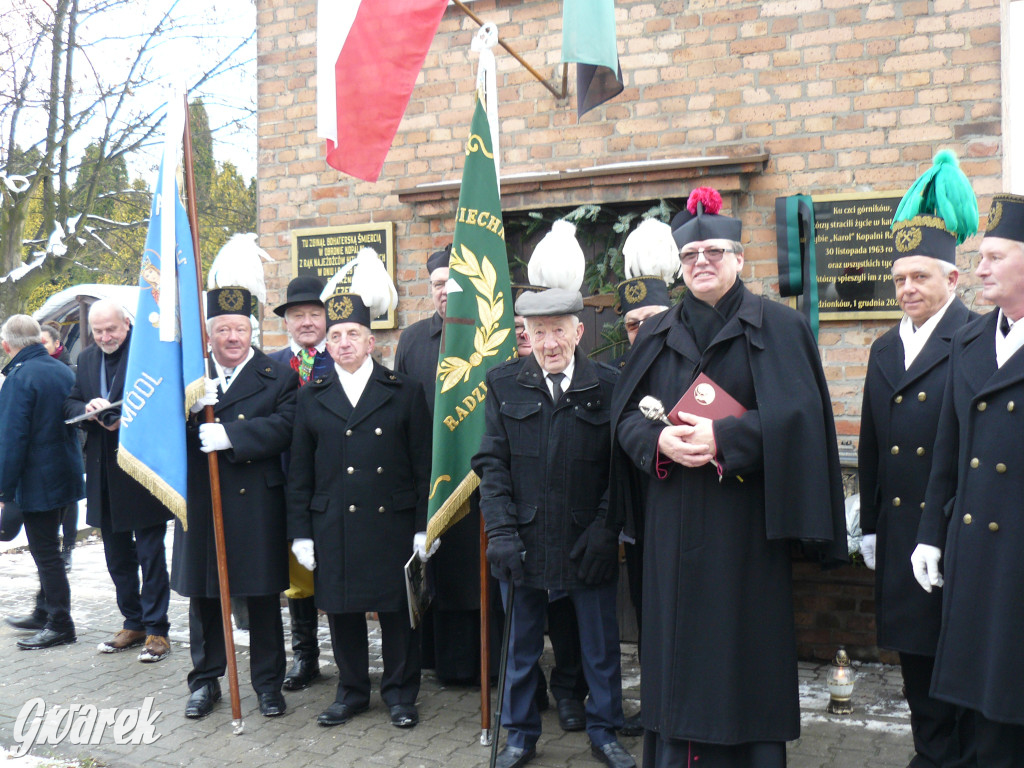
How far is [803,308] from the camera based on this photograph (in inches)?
220

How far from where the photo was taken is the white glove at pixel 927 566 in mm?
3266

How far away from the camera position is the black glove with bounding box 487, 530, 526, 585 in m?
3.89

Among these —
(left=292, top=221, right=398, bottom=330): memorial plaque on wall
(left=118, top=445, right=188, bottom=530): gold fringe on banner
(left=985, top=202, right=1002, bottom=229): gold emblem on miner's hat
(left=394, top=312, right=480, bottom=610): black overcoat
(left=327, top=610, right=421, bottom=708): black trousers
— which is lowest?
(left=327, top=610, right=421, bottom=708): black trousers

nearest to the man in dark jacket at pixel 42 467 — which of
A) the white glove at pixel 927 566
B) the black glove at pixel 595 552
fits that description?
the black glove at pixel 595 552

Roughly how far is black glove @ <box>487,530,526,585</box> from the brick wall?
98.3 inches

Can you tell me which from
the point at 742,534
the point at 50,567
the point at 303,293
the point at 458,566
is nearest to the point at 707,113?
the point at 303,293

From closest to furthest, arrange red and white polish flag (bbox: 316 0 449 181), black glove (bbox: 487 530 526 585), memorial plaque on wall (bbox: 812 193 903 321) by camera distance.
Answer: black glove (bbox: 487 530 526 585)
red and white polish flag (bbox: 316 0 449 181)
memorial plaque on wall (bbox: 812 193 903 321)

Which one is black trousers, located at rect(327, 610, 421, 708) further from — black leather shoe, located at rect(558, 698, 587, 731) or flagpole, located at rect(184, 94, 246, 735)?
black leather shoe, located at rect(558, 698, 587, 731)

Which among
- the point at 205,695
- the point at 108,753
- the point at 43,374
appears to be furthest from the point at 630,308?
the point at 43,374

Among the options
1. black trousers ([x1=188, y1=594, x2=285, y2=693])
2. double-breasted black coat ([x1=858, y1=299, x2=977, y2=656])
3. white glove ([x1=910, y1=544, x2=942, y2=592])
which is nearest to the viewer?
white glove ([x1=910, y1=544, x2=942, y2=592])

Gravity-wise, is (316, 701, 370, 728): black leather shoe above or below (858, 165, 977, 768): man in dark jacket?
below

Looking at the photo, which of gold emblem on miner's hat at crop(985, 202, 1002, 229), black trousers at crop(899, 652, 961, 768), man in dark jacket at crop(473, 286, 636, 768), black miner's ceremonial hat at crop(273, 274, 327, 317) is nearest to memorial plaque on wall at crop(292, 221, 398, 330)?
Result: black miner's ceremonial hat at crop(273, 274, 327, 317)

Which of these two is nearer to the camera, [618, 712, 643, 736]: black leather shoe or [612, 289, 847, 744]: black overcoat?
[612, 289, 847, 744]: black overcoat

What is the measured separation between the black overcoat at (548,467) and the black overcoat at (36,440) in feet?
11.3
